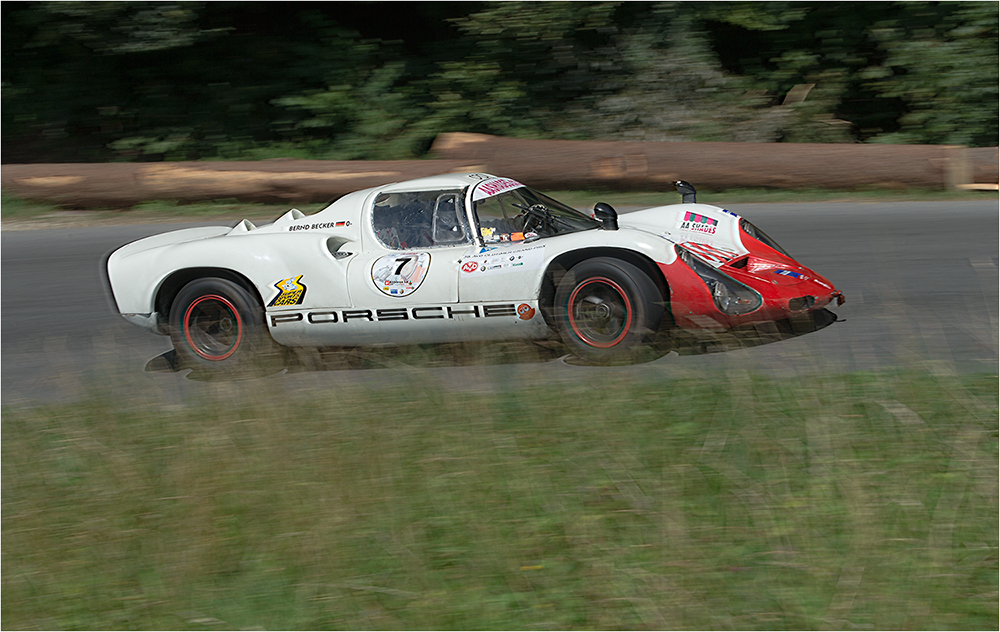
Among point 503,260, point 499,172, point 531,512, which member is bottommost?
point 531,512

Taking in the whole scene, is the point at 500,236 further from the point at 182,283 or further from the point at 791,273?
the point at 182,283

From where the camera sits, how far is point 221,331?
583 centimetres

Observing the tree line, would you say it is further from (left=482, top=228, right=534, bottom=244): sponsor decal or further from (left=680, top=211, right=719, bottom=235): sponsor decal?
(left=482, top=228, right=534, bottom=244): sponsor decal

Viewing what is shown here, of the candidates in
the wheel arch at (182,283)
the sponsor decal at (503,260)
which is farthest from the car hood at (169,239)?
the sponsor decal at (503,260)

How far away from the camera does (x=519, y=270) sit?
5246 mm

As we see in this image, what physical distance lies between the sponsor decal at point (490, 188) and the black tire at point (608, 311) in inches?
35.1

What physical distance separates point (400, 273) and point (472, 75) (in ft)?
34.4

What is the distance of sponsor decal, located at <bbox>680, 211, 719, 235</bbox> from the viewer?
5.61m

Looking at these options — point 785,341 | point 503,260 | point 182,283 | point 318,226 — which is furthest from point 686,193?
point 182,283

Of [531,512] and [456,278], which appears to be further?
[456,278]

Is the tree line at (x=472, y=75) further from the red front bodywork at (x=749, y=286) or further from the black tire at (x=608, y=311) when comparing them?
the black tire at (x=608, y=311)

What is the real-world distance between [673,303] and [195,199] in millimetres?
9165

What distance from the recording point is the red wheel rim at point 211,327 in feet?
18.9

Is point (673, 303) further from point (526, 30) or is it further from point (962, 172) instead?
point (526, 30)
